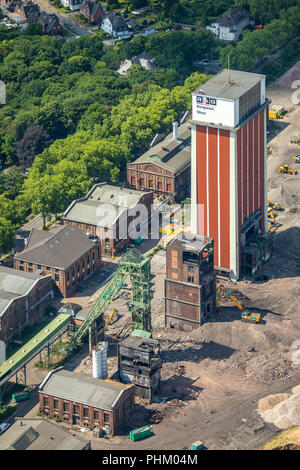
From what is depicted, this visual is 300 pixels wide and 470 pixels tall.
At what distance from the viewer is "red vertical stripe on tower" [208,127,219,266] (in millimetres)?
185750

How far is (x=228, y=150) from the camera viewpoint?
184625 millimetres

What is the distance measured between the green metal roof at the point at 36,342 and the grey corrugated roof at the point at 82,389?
29.6ft

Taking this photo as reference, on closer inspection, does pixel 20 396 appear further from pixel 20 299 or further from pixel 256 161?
pixel 256 161

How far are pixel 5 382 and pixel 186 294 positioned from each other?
Answer: 36313 mm

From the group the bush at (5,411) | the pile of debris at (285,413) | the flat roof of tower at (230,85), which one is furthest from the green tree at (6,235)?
the pile of debris at (285,413)

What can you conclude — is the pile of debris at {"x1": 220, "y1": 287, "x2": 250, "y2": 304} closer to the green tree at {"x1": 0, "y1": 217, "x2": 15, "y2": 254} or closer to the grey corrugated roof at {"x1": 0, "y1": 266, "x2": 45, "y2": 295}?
the grey corrugated roof at {"x1": 0, "y1": 266, "x2": 45, "y2": 295}

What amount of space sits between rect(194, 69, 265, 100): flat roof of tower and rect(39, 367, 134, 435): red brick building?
2331 inches

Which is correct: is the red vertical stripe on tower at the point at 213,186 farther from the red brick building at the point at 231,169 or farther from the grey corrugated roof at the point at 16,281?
the grey corrugated roof at the point at 16,281

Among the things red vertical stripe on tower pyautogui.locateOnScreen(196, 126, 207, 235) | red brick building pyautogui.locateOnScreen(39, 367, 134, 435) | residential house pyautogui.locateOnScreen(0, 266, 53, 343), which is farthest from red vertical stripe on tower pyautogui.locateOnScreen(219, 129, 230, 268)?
red brick building pyautogui.locateOnScreen(39, 367, 134, 435)

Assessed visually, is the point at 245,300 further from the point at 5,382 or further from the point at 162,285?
the point at 5,382

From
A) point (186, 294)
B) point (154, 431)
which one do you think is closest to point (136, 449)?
point (154, 431)

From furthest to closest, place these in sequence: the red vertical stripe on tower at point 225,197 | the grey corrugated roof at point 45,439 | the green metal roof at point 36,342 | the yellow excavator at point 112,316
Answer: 1. the red vertical stripe on tower at point 225,197
2. the yellow excavator at point 112,316
3. the green metal roof at point 36,342
4. the grey corrugated roof at point 45,439

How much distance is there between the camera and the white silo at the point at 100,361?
163 m

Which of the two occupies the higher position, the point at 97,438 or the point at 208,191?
the point at 208,191
